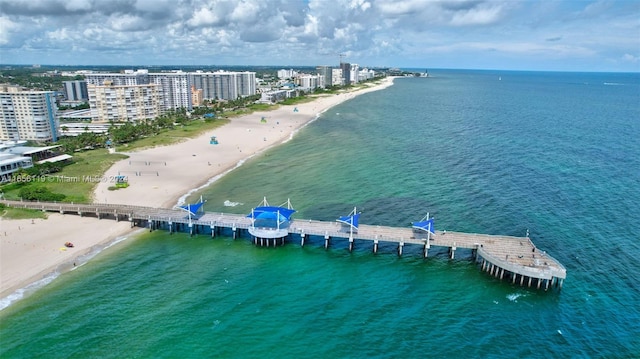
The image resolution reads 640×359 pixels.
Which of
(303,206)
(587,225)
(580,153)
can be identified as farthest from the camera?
(580,153)

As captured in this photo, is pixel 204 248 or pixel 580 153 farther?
pixel 580 153

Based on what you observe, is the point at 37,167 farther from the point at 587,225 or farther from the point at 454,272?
the point at 587,225

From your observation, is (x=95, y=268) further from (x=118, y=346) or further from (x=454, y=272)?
(x=454, y=272)

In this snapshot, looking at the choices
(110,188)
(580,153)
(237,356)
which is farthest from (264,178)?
(580,153)

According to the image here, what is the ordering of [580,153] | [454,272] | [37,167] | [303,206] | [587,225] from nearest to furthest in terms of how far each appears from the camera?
1. [454,272]
2. [587,225]
3. [303,206]
4. [37,167]
5. [580,153]

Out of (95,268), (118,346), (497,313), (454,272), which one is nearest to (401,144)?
(454,272)

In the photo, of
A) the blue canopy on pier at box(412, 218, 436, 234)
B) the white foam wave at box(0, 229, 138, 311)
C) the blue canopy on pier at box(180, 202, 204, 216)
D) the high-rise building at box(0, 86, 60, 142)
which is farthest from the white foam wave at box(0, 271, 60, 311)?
the high-rise building at box(0, 86, 60, 142)

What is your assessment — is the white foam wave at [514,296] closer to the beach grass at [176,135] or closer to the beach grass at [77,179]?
the beach grass at [77,179]
